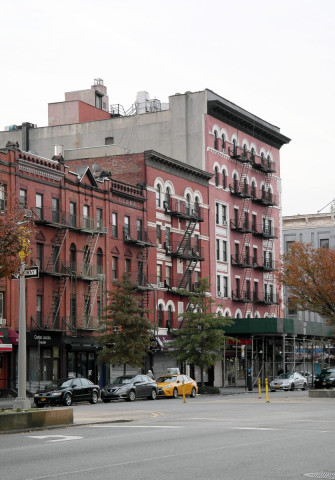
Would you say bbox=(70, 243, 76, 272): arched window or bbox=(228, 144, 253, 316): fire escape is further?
bbox=(228, 144, 253, 316): fire escape

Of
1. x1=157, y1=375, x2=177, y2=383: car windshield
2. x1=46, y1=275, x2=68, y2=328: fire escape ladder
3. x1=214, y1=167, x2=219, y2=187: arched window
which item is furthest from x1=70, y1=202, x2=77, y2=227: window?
x1=214, y1=167, x2=219, y2=187: arched window

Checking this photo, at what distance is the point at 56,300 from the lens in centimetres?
5372

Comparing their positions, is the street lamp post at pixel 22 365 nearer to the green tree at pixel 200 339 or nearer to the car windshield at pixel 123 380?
the car windshield at pixel 123 380

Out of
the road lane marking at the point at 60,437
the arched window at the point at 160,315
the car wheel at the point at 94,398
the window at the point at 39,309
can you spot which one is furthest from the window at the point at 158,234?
the road lane marking at the point at 60,437

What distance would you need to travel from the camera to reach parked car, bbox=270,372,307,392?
62531mm

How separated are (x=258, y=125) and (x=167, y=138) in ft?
37.6

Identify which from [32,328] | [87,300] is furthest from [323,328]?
[32,328]

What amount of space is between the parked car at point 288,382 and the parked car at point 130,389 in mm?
16384

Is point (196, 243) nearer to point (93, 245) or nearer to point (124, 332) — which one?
point (93, 245)

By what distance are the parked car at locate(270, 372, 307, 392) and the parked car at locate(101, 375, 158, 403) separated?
16.4 meters

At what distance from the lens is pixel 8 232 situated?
25.6 m

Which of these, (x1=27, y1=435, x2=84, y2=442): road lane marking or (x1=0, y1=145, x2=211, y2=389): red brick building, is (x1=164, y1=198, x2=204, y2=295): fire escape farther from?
(x1=27, y1=435, x2=84, y2=442): road lane marking

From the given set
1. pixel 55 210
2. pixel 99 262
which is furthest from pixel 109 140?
pixel 55 210

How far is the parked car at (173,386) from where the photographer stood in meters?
49.8
